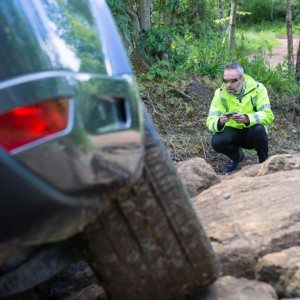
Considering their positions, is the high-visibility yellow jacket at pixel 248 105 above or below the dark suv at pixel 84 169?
below

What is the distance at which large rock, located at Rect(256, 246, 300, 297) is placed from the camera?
234 cm

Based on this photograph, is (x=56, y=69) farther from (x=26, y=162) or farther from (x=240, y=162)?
(x=240, y=162)

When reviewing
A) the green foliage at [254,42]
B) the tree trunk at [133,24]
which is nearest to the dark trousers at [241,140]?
the tree trunk at [133,24]

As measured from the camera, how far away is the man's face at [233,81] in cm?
619

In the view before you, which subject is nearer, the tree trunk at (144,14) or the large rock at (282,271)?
the large rock at (282,271)

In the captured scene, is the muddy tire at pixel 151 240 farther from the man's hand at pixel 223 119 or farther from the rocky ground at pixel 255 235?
the man's hand at pixel 223 119

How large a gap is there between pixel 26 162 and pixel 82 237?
0.56 m

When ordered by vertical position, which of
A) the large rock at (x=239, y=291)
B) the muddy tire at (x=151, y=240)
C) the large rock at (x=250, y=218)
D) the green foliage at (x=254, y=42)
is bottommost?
the green foliage at (x=254, y=42)

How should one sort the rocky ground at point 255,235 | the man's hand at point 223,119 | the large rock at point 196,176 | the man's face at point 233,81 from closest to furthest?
the rocky ground at point 255,235 → the large rock at point 196,176 → the man's face at point 233,81 → the man's hand at point 223,119

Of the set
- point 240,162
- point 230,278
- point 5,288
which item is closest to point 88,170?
point 5,288

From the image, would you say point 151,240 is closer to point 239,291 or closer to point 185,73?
point 239,291

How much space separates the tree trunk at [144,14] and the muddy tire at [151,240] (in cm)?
767

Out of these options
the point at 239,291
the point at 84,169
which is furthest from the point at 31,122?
the point at 239,291

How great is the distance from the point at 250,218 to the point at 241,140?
378 centimetres
